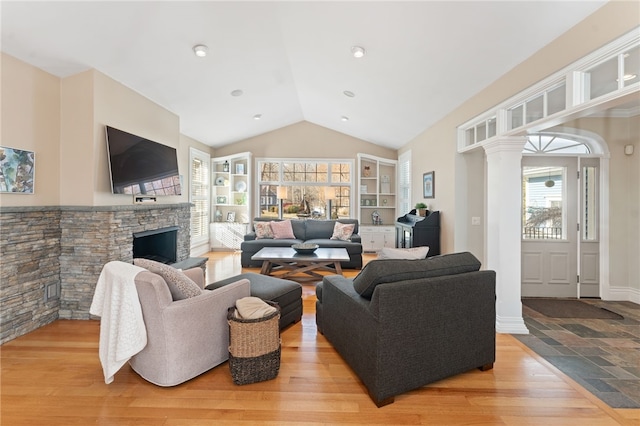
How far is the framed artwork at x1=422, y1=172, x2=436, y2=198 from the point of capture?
5.29 metres

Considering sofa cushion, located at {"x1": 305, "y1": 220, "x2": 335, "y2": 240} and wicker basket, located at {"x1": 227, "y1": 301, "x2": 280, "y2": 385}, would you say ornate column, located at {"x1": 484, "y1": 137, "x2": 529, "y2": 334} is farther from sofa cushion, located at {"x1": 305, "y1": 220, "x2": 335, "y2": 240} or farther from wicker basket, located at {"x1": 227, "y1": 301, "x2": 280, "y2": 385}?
sofa cushion, located at {"x1": 305, "y1": 220, "x2": 335, "y2": 240}

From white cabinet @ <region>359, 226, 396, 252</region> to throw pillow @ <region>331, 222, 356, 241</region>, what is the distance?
126 cm

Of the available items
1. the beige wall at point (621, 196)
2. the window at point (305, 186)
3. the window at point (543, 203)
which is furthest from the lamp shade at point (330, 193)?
the beige wall at point (621, 196)

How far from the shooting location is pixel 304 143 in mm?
8055

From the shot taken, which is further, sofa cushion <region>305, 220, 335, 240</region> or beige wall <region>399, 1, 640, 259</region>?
sofa cushion <region>305, 220, 335, 240</region>

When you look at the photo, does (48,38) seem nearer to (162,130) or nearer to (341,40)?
(162,130)

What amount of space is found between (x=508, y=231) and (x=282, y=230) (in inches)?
163

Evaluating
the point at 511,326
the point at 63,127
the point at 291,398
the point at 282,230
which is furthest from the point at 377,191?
the point at 291,398

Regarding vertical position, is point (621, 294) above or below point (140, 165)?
below

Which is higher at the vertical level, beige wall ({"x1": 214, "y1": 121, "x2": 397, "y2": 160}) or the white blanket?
beige wall ({"x1": 214, "y1": 121, "x2": 397, "y2": 160})

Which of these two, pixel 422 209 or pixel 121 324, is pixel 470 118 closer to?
pixel 422 209

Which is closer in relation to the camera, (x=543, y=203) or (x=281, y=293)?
(x=281, y=293)

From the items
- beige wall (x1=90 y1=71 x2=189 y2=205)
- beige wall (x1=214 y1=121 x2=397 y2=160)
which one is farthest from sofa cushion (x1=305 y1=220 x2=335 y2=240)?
beige wall (x1=90 y1=71 x2=189 y2=205)

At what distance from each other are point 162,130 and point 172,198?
1051 mm
